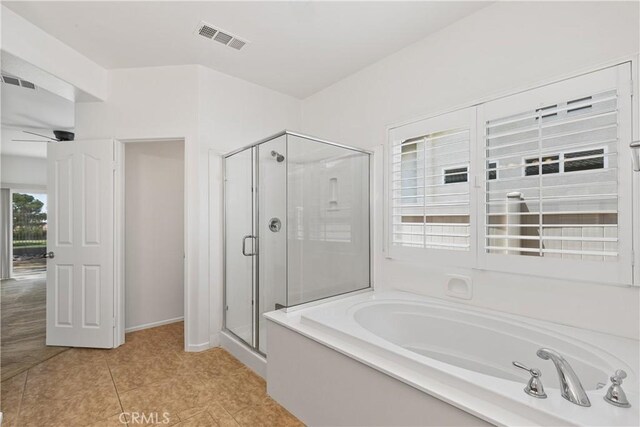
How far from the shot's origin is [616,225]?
159 centimetres

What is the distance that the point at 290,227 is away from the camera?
7.72 ft

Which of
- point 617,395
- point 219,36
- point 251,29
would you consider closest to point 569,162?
point 617,395

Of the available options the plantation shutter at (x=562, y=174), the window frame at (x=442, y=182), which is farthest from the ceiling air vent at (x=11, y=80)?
the plantation shutter at (x=562, y=174)

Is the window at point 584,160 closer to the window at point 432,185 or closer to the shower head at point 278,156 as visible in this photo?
the window at point 432,185

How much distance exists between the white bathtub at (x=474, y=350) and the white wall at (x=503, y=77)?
0.44ft

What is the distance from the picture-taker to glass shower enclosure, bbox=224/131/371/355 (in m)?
2.36

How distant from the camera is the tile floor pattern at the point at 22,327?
261cm

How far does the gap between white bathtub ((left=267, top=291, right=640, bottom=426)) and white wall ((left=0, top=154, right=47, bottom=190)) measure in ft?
23.7

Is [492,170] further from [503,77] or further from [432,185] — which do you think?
[503,77]

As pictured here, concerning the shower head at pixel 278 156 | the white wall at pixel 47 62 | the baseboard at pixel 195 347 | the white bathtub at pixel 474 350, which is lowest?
the baseboard at pixel 195 347

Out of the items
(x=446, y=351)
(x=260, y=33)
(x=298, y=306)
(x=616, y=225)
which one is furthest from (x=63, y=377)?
(x=616, y=225)

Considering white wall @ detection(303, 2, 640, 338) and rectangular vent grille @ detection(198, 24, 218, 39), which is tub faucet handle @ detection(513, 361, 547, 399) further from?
rectangular vent grille @ detection(198, 24, 218, 39)

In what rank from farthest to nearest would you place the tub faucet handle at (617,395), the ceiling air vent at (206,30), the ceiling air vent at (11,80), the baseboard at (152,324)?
1. the baseboard at (152,324)
2. the ceiling air vent at (11,80)
3. the ceiling air vent at (206,30)
4. the tub faucet handle at (617,395)

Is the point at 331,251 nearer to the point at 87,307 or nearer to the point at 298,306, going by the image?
the point at 298,306
